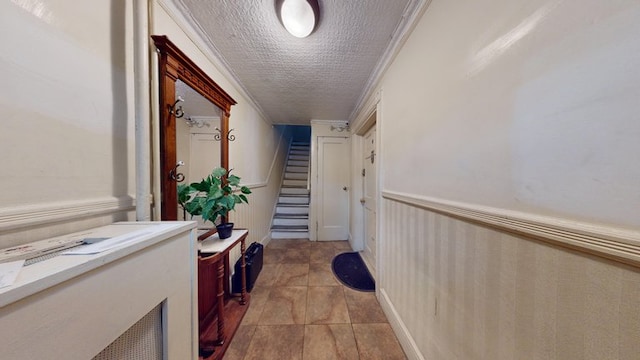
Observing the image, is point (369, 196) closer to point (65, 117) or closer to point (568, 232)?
point (568, 232)

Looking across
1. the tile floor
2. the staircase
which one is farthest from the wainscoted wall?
the staircase

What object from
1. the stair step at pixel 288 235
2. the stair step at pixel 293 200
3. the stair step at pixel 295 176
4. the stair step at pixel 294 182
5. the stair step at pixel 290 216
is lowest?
the stair step at pixel 288 235

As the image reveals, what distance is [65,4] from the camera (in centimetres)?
69

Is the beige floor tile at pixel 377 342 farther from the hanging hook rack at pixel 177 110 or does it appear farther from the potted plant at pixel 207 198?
the hanging hook rack at pixel 177 110

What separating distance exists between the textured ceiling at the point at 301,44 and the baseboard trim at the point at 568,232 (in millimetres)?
1238

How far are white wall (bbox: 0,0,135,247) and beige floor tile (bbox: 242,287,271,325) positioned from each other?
1.25 m

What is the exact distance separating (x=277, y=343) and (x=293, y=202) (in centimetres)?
292

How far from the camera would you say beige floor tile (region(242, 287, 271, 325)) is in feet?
5.26

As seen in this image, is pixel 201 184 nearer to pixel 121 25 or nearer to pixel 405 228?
pixel 121 25

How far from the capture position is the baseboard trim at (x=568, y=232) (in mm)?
395

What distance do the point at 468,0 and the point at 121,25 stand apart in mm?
1500

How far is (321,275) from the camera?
90.2 inches

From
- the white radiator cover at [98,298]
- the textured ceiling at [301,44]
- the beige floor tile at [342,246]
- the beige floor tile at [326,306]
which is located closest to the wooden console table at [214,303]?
the white radiator cover at [98,298]

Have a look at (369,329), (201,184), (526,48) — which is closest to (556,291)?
(526,48)
